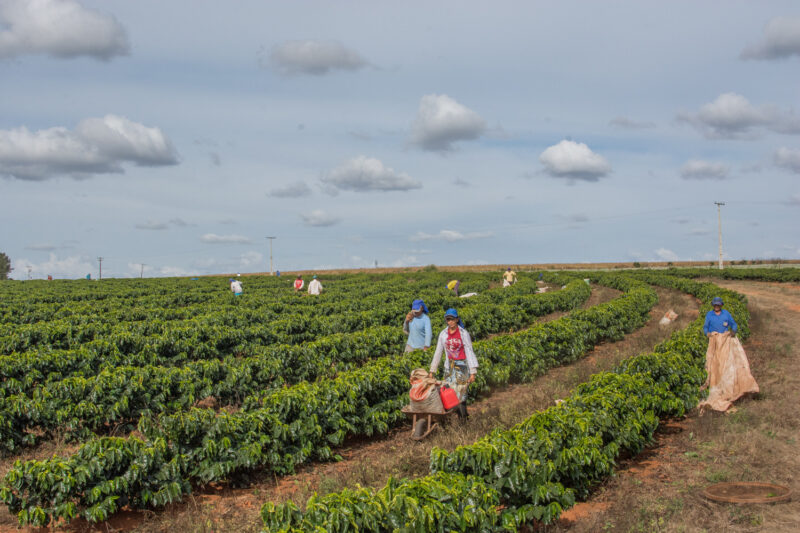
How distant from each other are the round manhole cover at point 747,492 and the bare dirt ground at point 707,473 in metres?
0.09

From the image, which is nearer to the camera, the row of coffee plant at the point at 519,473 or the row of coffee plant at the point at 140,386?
the row of coffee plant at the point at 519,473

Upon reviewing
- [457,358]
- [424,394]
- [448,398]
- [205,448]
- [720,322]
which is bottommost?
[205,448]

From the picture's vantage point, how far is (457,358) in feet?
28.0

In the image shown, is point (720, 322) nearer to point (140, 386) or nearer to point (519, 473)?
point (519, 473)

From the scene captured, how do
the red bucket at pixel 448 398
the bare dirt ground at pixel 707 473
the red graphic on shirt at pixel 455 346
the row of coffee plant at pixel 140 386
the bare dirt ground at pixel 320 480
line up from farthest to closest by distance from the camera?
1. the row of coffee plant at pixel 140 386
2. the red graphic on shirt at pixel 455 346
3. the red bucket at pixel 448 398
4. the bare dirt ground at pixel 320 480
5. the bare dirt ground at pixel 707 473

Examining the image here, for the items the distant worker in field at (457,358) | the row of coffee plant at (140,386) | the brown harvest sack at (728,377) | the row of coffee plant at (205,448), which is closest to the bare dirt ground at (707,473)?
the brown harvest sack at (728,377)

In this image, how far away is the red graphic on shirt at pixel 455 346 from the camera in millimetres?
8487

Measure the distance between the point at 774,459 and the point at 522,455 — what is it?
4008mm

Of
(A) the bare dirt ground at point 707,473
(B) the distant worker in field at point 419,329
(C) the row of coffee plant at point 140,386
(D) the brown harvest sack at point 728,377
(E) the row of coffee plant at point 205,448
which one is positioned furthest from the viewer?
(B) the distant worker in field at point 419,329

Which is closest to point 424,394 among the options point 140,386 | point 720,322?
point 140,386

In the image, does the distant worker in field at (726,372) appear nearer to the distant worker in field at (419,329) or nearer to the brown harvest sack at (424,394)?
the distant worker in field at (419,329)

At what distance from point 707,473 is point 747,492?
610 mm

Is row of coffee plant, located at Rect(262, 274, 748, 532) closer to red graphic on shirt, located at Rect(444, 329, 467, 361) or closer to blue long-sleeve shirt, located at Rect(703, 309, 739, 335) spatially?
red graphic on shirt, located at Rect(444, 329, 467, 361)

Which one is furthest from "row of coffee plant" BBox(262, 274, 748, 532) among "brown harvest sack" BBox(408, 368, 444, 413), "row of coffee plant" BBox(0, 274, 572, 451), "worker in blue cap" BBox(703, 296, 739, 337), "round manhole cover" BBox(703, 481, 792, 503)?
"row of coffee plant" BBox(0, 274, 572, 451)
